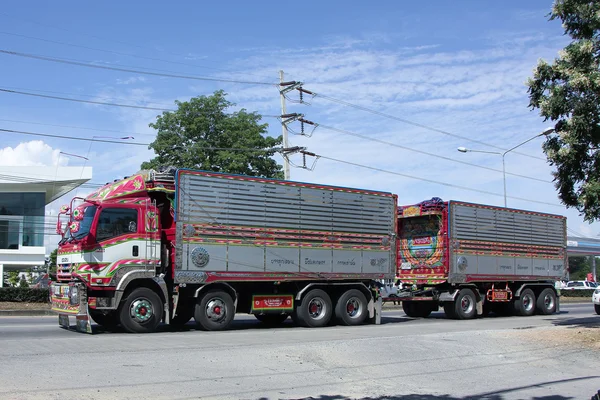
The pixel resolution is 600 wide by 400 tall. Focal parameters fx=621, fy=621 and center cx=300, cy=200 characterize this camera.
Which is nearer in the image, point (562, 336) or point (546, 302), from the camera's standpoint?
point (562, 336)

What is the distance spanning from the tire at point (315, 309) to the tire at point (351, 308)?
0.30 metres

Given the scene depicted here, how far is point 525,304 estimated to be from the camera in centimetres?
2362

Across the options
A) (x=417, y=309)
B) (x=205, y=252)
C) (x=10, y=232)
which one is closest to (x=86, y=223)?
(x=205, y=252)

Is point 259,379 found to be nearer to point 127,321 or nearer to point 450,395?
point 450,395

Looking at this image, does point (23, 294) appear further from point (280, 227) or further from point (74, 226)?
point (280, 227)

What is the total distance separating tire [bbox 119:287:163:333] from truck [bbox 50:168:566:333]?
24 millimetres

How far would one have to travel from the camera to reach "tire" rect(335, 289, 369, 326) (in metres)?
17.8

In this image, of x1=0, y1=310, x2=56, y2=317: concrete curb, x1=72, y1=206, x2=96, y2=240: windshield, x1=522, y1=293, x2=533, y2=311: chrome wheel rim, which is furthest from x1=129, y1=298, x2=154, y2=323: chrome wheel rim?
x1=522, y1=293, x2=533, y2=311: chrome wheel rim

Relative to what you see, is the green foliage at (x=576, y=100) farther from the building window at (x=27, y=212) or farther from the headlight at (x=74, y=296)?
the building window at (x=27, y=212)

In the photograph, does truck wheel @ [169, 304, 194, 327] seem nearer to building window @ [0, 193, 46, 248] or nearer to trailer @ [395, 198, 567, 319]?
trailer @ [395, 198, 567, 319]

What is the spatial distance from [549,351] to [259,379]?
22.0 ft

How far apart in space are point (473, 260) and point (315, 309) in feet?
22.6

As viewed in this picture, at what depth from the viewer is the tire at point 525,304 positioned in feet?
76.5

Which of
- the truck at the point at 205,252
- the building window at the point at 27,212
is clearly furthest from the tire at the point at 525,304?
the building window at the point at 27,212
